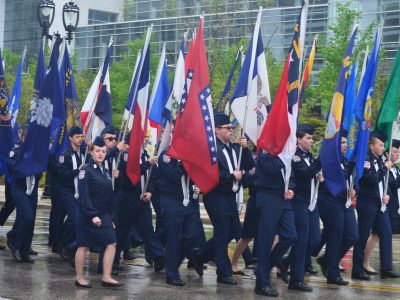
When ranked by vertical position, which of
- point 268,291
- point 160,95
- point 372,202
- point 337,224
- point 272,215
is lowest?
point 268,291

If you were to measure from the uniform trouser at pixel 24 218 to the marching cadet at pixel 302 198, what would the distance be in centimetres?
367

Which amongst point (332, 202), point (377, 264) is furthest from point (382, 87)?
point (332, 202)

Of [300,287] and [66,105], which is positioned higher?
[66,105]

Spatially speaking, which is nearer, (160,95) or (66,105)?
(160,95)

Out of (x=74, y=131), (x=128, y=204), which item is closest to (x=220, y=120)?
(x=128, y=204)

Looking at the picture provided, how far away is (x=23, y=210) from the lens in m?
12.9

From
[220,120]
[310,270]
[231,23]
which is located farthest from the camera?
[231,23]

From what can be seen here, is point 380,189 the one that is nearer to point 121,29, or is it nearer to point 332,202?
point 332,202

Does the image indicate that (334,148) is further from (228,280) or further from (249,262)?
(249,262)

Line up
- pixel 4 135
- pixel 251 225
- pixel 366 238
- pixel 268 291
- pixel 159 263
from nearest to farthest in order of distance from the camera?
pixel 268 291, pixel 251 225, pixel 159 263, pixel 366 238, pixel 4 135

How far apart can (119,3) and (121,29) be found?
16.9 metres

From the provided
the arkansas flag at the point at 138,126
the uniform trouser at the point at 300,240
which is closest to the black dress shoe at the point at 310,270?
the uniform trouser at the point at 300,240

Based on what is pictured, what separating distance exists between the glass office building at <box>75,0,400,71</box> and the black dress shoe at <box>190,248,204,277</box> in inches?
1016

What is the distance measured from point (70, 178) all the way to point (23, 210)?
755 millimetres
